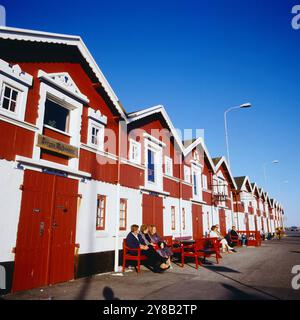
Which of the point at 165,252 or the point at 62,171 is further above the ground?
the point at 62,171

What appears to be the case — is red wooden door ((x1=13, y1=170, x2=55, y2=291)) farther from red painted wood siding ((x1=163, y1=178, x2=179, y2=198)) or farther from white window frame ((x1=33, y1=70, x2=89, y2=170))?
red painted wood siding ((x1=163, y1=178, x2=179, y2=198))

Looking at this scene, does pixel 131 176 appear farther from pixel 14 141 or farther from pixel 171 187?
pixel 14 141

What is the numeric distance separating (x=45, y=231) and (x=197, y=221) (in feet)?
40.6

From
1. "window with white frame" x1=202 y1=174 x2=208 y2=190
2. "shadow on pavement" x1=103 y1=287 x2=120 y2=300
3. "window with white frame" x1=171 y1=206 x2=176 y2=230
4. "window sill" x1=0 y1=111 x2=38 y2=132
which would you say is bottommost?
"shadow on pavement" x1=103 y1=287 x2=120 y2=300

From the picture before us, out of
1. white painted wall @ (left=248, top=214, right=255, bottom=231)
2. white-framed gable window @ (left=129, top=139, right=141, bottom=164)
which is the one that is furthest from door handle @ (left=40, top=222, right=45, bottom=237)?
white painted wall @ (left=248, top=214, right=255, bottom=231)

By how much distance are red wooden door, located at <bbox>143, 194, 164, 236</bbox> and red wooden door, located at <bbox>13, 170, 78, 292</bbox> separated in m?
4.35

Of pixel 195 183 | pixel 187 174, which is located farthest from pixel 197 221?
pixel 187 174

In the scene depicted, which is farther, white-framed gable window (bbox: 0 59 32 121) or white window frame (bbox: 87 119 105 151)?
white window frame (bbox: 87 119 105 151)

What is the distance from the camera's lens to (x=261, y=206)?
143ft

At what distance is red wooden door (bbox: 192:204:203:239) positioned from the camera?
1767 cm

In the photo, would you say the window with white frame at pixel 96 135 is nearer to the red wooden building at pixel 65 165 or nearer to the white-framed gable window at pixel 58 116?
the red wooden building at pixel 65 165
